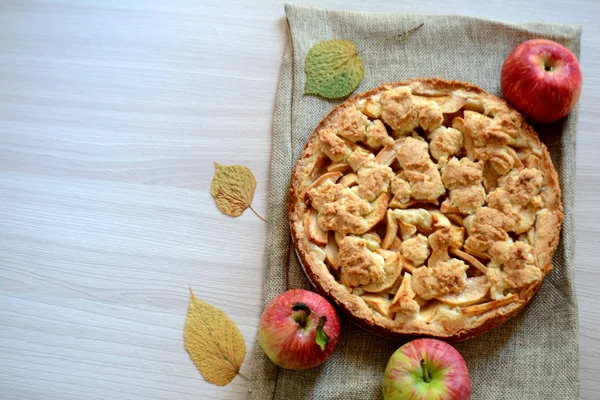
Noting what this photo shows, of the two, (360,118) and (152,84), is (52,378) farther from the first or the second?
(360,118)

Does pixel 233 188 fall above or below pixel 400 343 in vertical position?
above

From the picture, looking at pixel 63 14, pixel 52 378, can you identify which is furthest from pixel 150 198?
pixel 63 14

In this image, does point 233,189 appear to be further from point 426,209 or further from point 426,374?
point 426,374

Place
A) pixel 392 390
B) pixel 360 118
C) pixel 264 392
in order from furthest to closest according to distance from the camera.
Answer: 1. pixel 360 118
2. pixel 264 392
3. pixel 392 390

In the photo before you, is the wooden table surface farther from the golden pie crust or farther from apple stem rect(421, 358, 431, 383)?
apple stem rect(421, 358, 431, 383)

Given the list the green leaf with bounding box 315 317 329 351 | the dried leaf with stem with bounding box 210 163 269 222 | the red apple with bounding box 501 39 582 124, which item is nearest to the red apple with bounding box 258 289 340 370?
the green leaf with bounding box 315 317 329 351

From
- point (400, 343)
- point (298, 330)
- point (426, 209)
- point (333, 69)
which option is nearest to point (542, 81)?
point (426, 209)
